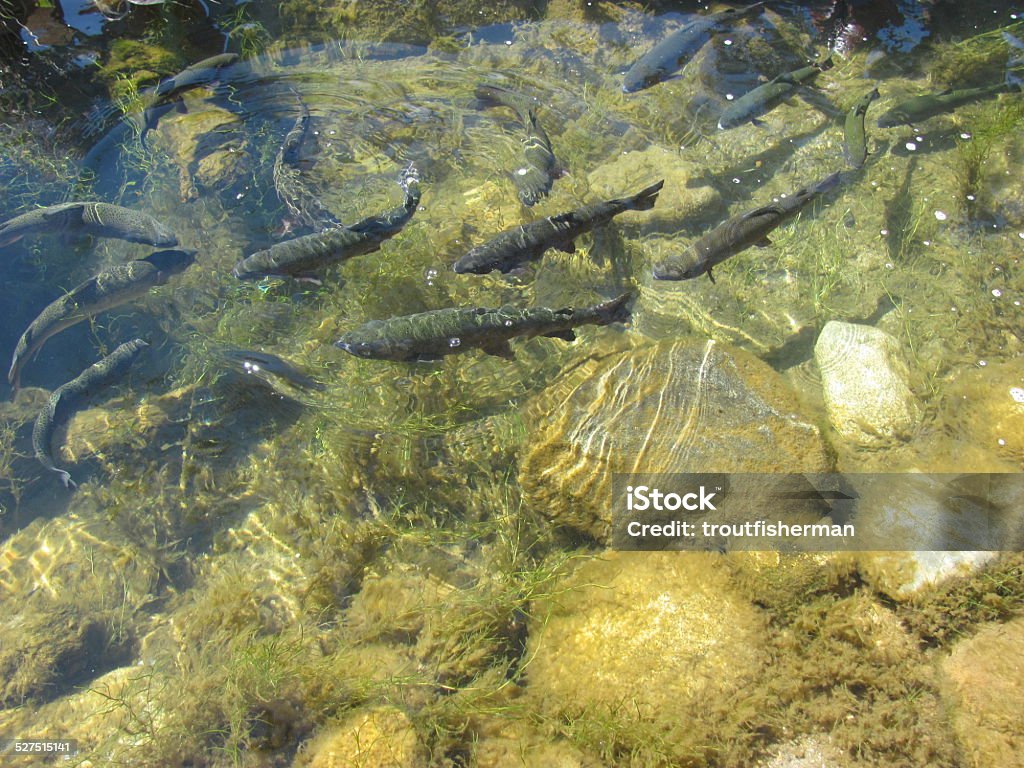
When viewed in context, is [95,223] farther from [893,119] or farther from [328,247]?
[893,119]

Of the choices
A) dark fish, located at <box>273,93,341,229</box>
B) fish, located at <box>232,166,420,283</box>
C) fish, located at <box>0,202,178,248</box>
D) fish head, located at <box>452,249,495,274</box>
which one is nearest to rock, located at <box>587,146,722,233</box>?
fish head, located at <box>452,249,495,274</box>

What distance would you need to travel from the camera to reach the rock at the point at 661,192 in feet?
23.5

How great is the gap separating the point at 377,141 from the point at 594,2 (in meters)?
4.73

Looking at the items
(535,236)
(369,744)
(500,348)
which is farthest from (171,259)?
(369,744)

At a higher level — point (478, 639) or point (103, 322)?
point (103, 322)

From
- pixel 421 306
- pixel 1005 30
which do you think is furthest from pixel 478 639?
pixel 1005 30

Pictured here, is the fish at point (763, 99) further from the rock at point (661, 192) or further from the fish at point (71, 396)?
the fish at point (71, 396)

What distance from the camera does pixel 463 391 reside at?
6172 millimetres

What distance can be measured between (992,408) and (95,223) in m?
10.2

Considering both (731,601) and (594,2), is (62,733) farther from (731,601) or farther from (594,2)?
(594,2)

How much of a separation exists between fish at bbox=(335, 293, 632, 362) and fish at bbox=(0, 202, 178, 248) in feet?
11.3

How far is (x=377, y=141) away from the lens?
7.91m

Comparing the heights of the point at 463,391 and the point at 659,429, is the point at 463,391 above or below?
above

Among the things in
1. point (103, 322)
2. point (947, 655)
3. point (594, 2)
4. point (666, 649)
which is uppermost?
point (594, 2)
